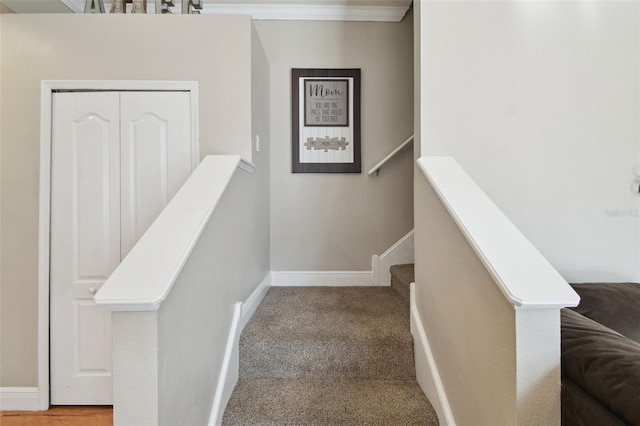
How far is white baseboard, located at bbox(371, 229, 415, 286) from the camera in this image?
2.53 metres

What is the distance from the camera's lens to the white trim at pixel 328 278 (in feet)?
8.36

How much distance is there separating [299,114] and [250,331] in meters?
1.75

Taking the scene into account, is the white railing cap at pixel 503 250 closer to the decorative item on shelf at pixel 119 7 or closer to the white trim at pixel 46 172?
the white trim at pixel 46 172

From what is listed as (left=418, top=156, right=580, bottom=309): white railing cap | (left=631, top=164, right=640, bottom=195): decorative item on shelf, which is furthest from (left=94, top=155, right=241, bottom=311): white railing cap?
(left=631, top=164, right=640, bottom=195): decorative item on shelf

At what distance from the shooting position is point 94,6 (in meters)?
1.99

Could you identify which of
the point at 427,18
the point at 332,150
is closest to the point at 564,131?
the point at 427,18

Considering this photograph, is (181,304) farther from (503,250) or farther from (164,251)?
(503,250)

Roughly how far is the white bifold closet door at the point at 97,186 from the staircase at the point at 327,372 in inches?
38.3

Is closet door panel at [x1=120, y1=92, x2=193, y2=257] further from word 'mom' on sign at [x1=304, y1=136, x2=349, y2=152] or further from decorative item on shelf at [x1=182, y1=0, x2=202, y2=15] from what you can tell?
word 'mom' on sign at [x1=304, y1=136, x2=349, y2=152]

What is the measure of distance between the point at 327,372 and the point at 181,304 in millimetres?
796

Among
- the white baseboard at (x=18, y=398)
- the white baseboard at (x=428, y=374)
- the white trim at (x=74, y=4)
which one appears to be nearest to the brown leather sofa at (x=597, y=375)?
the white baseboard at (x=428, y=374)

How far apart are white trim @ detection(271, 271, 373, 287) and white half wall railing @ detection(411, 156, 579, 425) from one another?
1.00 meters

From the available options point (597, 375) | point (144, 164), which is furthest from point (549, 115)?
point (144, 164)

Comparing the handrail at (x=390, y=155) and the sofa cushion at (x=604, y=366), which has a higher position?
the handrail at (x=390, y=155)
